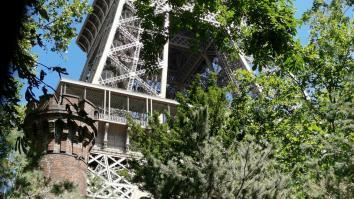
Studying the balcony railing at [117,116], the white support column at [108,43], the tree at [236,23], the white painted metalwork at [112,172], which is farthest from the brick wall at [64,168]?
the white support column at [108,43]

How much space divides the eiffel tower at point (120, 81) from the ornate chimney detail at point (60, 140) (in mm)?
834

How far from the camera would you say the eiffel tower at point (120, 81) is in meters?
27.5

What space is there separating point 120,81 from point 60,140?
56.9 feet

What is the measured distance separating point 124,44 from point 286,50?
33.7 m

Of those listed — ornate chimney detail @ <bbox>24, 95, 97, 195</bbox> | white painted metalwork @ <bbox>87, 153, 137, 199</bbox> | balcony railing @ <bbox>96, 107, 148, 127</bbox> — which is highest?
balcony railing @ <bbox>96, 107, 148, 127</bbox>

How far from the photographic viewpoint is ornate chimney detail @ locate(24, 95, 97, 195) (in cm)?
1934

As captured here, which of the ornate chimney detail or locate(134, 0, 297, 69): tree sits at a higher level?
locate(134, 0, 297, 69): tree

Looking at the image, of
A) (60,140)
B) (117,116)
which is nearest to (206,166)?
(60,140)

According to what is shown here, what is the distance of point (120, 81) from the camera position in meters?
37.6

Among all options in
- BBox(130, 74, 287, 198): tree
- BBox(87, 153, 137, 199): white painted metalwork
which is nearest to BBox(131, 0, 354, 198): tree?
BBox(130, 74, 287, 198): tree

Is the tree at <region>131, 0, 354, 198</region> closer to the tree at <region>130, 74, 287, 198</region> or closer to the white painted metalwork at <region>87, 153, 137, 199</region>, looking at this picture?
the tree at <region>130, 74, 287, 198</region>

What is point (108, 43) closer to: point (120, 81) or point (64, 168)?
point (120, 81)

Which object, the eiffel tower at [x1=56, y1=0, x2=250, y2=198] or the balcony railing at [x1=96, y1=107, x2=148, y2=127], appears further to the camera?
the balcony railing at [x1=96, y1=107, x2=148, y2=127]

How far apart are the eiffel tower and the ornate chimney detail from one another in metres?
0.83
